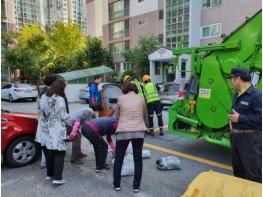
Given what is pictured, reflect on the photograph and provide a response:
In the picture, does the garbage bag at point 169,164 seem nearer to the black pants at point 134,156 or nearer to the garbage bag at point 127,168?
the garbage bag at point 127,168

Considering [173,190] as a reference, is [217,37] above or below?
above

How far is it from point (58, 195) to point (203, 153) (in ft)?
10.3

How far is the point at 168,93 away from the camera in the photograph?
1191cm

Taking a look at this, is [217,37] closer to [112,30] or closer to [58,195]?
[112,30]

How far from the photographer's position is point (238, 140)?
3143mm

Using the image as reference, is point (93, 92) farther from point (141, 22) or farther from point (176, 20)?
point (141, 22)

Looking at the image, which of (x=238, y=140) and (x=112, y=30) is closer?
(x=238, y=140)

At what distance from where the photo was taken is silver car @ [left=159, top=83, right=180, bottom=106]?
459 inches

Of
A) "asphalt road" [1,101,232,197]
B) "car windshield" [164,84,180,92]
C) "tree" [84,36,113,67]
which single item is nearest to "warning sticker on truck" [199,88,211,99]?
"asphalt road" [1,101,232,197]

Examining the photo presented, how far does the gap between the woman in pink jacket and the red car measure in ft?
6.20

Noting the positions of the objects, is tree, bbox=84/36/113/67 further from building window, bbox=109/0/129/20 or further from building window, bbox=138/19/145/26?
building window, bbox=109/0/129/20

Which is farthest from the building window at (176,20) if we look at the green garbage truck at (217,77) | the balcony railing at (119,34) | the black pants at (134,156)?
→ the black pants at (134,156)

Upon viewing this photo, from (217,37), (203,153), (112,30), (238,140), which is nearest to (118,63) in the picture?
(112,30)

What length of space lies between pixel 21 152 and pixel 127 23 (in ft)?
103
